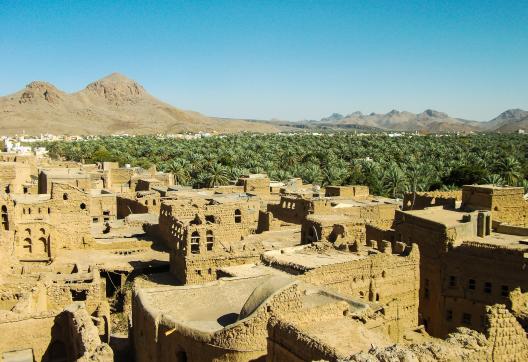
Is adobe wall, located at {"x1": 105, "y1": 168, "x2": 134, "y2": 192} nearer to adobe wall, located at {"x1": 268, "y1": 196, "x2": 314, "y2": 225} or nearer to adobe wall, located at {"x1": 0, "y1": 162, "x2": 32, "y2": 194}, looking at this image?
adobe wall, located at {"x1": 0, "y1": 162, "x2": 32, "y2": 194}

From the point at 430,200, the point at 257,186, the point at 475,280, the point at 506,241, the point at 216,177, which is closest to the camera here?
the point at 475,280

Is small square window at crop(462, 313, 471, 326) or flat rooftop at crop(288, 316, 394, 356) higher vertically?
flat rooftop at crop(288, 316, 394, 356)

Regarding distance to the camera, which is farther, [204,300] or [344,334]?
[204,300]

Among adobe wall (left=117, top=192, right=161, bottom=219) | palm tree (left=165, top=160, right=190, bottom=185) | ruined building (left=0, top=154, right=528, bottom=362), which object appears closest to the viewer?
ruined building (left=0, top=154, right=528, bottom=362)

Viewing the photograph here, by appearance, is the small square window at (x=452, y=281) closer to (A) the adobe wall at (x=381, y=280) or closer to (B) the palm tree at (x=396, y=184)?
(A) the adobe wall at (x=381, y=280)

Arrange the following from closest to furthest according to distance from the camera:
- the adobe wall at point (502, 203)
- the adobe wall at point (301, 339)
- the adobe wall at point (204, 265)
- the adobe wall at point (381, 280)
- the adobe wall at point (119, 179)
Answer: the adobe wall at point (301, 339) < the adobe wall at point (381, 280) < the adobe wall at point (204, 265) < the adobe wall at point (502, 203) < the adobe wall at point (119, 179)

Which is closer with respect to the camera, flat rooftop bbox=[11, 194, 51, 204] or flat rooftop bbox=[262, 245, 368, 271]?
flat rooftop bbox=[262, 245, 368, 271]

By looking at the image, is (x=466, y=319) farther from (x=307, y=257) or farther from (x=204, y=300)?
(x=204, y=300)

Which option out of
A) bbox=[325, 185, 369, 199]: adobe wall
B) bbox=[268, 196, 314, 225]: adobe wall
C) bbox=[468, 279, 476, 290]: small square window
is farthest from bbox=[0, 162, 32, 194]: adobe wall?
bbox=[468, 279, 476, 290]: small square window

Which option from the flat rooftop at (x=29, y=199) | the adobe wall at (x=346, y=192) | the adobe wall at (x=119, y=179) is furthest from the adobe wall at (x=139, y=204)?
the adobe wall at (x=346, y=192)

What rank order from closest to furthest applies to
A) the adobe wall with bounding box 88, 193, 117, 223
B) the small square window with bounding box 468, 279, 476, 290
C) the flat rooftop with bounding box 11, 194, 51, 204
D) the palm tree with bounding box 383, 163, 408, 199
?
the small square window with bounding box 468, 279, 476, 290 → the flat rooftop with bounding box 11, 194, 51, 204 → the adobe wall with bounding box 88, 193, 117, 223 → the palm tree with bounding box 383, 163, 408, 199

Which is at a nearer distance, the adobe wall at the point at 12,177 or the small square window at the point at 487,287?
the small square window at the point at 487,287

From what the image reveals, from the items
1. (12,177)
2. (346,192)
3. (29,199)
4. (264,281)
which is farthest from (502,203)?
(12,177)

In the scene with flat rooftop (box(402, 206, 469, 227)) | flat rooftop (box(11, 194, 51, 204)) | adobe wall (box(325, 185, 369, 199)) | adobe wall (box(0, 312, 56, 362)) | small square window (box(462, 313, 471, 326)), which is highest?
flat rooftop (box(11, 194, 51, 204))
